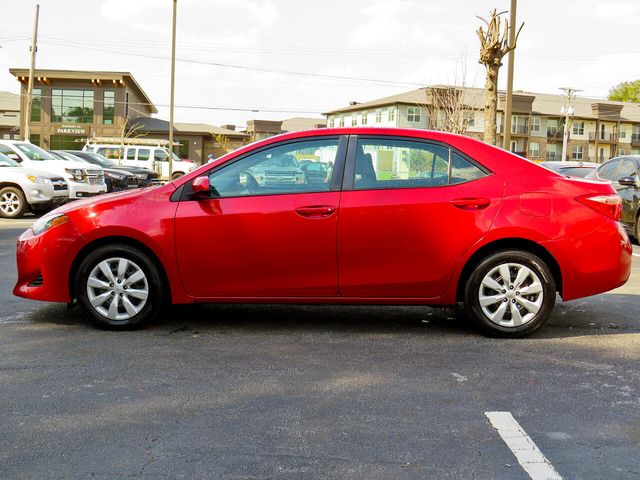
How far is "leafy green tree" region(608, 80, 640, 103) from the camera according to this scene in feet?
340

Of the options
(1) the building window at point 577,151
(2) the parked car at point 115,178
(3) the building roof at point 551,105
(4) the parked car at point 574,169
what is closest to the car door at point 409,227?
(4) the parked car at point 574,169

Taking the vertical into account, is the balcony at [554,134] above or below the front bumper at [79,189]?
above

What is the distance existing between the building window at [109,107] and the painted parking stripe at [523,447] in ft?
205

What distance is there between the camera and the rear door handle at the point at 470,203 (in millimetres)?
5543

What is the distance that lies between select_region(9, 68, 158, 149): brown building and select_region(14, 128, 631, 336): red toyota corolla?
58754mm

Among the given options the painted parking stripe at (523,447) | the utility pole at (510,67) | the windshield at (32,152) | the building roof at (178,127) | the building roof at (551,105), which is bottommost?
the painted parking stripe at (523,447)

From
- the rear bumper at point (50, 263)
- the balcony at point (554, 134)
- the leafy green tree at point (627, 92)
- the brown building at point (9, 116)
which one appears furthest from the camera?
the leafy green tree at point (627, 92)

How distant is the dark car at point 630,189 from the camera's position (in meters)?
12.8

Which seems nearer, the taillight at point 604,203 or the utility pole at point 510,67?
the taillight at point 604,203

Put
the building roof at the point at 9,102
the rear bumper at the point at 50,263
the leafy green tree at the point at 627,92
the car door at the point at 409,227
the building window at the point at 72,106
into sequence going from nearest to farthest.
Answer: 1. the car door at the point at 409,227
2. the rear bumper at the point at 50,263
3. the building window at the point at 72,106
4. the building roof at the point at 9,102
5. the leafy green tree at the point at 627,92

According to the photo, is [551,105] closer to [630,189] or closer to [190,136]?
[190,136]

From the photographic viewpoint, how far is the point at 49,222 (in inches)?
231

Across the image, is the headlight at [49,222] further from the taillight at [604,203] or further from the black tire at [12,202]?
the black tire at [12,202]

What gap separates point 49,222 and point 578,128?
3417 inches
